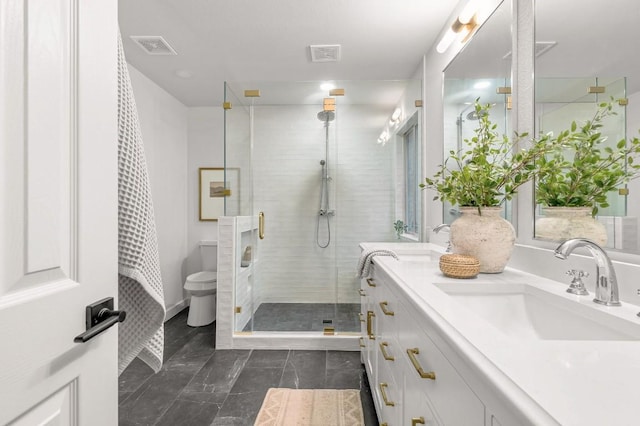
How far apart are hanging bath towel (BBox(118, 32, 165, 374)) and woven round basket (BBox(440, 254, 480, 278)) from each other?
0.95 meters

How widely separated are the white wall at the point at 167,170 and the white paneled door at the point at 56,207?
2.69 m

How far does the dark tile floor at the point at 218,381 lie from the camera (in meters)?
1.69

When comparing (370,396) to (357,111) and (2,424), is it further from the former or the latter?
(357,111)

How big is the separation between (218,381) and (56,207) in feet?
6.21

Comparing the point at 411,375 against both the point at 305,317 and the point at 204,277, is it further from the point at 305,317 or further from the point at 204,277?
the point at 204,277

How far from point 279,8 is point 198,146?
2348mm

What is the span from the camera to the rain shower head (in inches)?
114

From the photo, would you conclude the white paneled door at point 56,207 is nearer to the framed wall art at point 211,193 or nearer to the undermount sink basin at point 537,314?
the undermount sink basin at point 537,314

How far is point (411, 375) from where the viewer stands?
3.01 feet

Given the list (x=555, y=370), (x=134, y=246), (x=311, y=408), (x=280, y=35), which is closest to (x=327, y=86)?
(x=280, y=35)

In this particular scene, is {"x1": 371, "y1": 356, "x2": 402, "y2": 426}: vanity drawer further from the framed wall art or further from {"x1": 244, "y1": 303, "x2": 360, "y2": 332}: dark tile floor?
the framed wall art

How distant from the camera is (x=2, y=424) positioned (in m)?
0.45

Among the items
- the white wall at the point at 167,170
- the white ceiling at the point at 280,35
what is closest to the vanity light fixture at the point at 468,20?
the white ceiling at the point at 280,35

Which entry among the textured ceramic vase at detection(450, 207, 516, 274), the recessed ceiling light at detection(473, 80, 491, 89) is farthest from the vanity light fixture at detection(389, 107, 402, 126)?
the textured ceramic vase at detection(450, 207, 516, 274)
